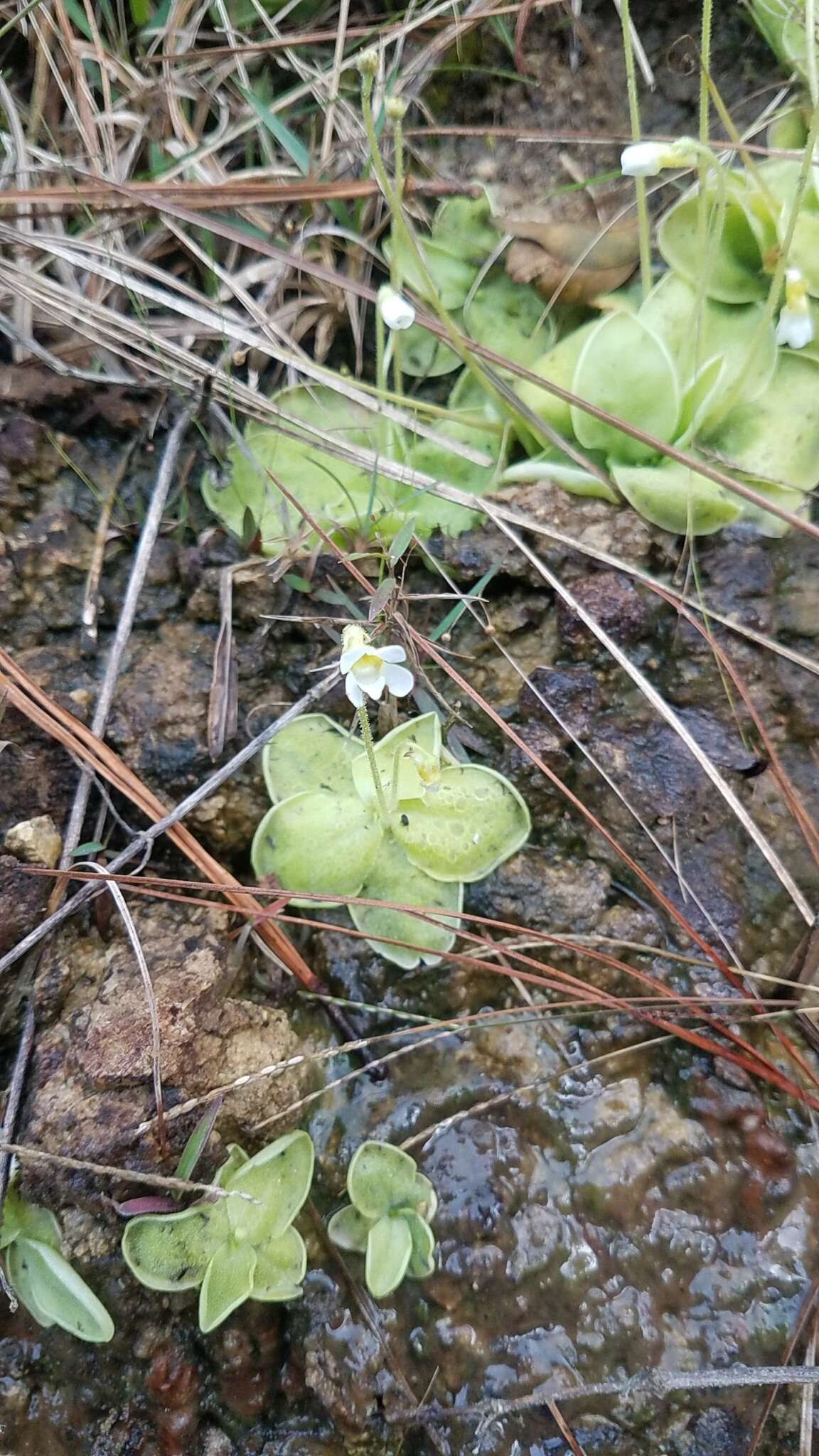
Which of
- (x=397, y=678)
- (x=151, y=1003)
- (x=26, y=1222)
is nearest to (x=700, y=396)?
(x=397, y=678)

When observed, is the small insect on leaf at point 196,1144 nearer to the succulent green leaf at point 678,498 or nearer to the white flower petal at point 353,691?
the white flower petal at point 353,691

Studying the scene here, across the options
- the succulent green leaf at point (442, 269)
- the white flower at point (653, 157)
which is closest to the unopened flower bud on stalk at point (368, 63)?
the white flower at point (653, 157)

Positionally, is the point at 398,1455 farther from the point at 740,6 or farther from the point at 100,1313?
the point at 740,6

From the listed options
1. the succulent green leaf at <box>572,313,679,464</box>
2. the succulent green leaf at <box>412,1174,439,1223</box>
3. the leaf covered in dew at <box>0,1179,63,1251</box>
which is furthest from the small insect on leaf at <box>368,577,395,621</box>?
the leaf covered in dew at <box>0,1179,63,1251</box>

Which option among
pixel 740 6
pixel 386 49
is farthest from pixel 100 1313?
pixel 740 6

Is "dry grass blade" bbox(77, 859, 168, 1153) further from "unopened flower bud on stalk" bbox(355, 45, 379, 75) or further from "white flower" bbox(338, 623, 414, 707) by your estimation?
"unopened flower bud on stalk" bbox(355, 45, 379, 75)
